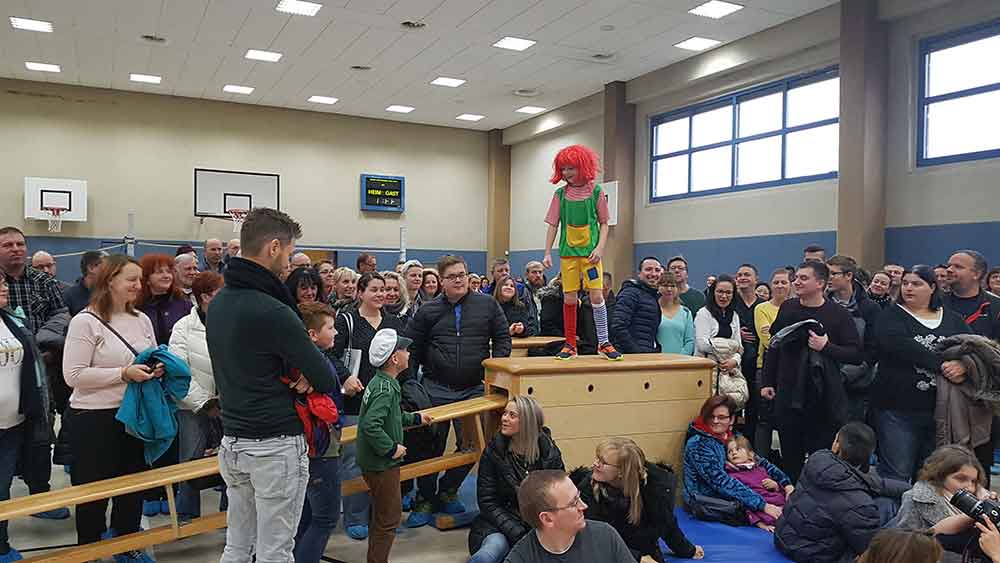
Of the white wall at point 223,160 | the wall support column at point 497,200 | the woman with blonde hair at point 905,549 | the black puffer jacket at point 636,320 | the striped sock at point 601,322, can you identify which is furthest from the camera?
the wall support column at point 497,200

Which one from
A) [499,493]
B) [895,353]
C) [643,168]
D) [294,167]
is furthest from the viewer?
[294,167]

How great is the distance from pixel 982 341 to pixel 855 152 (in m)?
5.49

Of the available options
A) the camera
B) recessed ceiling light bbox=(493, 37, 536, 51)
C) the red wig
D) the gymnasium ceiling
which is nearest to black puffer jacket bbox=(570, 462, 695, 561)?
the camera

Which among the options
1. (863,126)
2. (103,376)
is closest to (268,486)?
(103,376)

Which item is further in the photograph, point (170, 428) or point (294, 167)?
point (294, 167)

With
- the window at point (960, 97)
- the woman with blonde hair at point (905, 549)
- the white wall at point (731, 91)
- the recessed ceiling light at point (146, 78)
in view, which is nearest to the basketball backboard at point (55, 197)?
the recessed ceiling light at point (146, 78)

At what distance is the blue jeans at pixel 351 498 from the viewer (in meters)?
4.45

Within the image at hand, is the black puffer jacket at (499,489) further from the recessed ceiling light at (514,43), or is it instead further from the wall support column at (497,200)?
the wall support column at (497,200)

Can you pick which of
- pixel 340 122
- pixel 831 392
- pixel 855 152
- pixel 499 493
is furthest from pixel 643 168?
pixel 499 493

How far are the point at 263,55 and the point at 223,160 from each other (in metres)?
3.81

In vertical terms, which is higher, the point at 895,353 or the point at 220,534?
the point at 895,353

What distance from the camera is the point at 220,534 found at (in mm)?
4398

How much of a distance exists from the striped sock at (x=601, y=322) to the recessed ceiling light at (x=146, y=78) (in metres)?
10.7

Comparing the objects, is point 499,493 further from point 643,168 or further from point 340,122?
point 340,122
